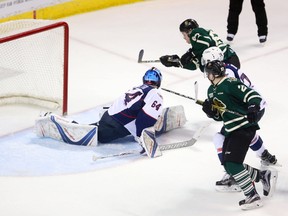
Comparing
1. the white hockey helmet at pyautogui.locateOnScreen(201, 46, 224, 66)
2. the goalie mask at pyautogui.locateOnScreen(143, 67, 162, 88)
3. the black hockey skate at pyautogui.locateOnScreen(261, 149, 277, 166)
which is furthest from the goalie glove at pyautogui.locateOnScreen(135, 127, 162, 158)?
the black hockey skate at pyautogui.locateOnScreen(261, 149, 277, 166)

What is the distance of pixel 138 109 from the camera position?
5781mm

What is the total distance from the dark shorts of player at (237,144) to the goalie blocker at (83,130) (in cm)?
73

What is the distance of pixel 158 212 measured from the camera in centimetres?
511

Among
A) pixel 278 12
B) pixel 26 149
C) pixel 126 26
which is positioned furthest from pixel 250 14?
pixel 26 149

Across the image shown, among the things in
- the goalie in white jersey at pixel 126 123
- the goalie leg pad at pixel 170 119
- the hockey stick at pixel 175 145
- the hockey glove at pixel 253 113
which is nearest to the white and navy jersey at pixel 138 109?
the goalie in white jersey at pixel 126 123

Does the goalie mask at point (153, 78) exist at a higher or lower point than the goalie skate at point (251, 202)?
higher

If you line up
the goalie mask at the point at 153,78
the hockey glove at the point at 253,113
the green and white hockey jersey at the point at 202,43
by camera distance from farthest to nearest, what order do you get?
1. the green and white hockey jersey at the point at 202,43
2. the goalie mask at the point at 153,78
3. the hockey glove at the point at 253,113

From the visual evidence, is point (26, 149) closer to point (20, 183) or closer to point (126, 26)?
point (20, 183)

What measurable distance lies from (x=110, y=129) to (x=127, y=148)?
16cm

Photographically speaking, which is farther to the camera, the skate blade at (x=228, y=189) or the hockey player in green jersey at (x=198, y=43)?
the hockey player in green jersey at (x=198, y=43)

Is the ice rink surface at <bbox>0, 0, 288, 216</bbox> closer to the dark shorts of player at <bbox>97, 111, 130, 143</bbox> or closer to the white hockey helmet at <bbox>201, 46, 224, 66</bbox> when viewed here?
the dark shorts of player at <bbox>97, 111, 130, 143</bbox>

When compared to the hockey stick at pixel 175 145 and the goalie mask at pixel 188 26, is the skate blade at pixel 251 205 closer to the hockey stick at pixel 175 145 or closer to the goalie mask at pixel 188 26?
the hockey stick at pixel 175 145

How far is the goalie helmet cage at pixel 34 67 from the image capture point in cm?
645

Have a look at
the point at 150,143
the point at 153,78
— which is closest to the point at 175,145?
the point at 150,143
